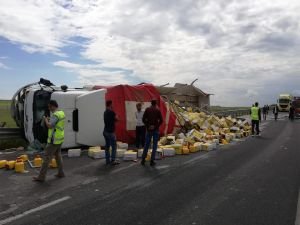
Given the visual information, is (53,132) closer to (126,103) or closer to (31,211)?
(31,211)

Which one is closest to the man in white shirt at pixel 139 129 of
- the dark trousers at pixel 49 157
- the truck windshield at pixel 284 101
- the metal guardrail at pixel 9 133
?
the metal guardrail at pixel 9 133

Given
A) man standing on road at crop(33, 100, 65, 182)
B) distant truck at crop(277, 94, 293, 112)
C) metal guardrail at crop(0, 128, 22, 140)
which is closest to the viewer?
man standing on road at crop(33, 100, 65, 182)

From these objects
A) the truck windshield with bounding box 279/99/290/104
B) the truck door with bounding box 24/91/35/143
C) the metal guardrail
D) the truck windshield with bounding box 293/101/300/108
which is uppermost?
the truck windshield with bounding box 279/99/290/104

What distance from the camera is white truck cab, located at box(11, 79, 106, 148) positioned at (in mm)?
13578

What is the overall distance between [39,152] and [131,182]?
18.1 ft

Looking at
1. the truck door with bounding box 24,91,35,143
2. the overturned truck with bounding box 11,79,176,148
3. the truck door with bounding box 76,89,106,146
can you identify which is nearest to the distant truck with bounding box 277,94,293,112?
the overturned truck with bounding box 11,79,176,148

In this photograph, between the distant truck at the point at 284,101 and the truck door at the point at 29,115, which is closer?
the truck door at the point at 29,115

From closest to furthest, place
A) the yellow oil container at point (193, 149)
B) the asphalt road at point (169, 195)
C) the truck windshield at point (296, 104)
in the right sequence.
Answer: the asphalt road at point (169, 195), the yellow oil container at point (193, 149), the truck windshield at point (296, 104)

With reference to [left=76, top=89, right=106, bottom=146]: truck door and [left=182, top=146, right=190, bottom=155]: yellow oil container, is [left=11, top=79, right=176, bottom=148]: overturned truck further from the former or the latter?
[left=182, top=146, right=190, bottom=155]: yellow oil container

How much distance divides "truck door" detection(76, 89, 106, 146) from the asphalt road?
270 cm

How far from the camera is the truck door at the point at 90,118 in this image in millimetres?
13758

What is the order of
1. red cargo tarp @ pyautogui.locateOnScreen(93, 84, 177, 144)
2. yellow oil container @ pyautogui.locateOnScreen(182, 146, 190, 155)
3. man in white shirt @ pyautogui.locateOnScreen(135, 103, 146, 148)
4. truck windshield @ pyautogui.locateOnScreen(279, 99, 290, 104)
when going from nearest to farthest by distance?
yellow oil container @ pyautogui.locateOnScreen(182, 146, 190, 155) < man in white shirt @ pyautogui.locateOnScreen(135, 103, 146, 148) < red cargo tarp @ pyautogui.locateOnScreen(93, 84, 177, 144) < truck windshield @ pyautogui.locateOnScreen(279, 99, 290, 104)

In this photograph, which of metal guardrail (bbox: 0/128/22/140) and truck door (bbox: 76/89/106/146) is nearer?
truck door (bbox: 76/89/106/146)

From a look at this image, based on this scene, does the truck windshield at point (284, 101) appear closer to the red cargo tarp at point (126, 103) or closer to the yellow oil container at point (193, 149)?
the red cargo tarp at point (126, 103)
